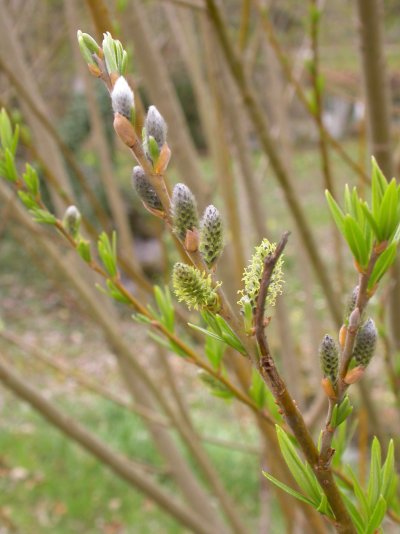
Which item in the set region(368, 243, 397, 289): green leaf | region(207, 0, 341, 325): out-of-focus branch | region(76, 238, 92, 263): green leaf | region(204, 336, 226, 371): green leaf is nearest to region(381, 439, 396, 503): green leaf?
region(368, 243, 397, 289): green leaf

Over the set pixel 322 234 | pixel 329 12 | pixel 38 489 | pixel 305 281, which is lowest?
pixel 38 489

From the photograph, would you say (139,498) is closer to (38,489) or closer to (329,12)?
(38,489)

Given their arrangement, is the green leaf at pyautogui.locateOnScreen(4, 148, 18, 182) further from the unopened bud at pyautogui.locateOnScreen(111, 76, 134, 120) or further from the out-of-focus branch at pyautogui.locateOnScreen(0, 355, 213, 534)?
the out-of-focus branch at pyautogui.locateOnScreen(0, 355, 213, 534)

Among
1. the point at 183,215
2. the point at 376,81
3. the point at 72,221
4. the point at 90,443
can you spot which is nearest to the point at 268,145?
the point at 376,81

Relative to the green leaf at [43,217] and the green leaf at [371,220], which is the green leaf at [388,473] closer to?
the green leaf at [371,220]

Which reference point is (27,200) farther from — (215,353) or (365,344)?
(365,344)

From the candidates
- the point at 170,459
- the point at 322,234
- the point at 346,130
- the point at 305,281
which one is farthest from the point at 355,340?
the point at 346,130
